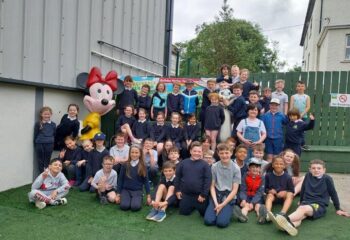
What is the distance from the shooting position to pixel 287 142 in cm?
696

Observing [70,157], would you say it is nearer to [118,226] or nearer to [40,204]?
[40,204]

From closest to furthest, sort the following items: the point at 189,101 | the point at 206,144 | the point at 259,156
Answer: the point at 259,156 < the point at 206,144 < the point at 189,101

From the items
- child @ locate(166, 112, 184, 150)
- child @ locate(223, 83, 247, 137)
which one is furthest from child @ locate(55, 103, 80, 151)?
child @ locate(223, 83, 247, 137)

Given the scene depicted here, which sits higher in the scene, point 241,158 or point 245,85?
point 245,85

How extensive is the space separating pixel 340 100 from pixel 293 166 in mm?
3284

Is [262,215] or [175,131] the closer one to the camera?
[262,215]

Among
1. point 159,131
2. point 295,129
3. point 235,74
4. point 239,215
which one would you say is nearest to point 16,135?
point 159,131

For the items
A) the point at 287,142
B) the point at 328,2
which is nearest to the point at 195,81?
the point at 287,142

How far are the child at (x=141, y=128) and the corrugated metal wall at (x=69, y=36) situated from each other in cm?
168

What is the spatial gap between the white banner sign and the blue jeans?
475cm

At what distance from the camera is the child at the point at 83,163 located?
653cm

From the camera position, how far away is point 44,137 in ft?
21.8

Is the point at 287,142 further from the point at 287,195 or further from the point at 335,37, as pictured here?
the point at 335,37

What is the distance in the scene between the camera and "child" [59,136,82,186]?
6.64 m
